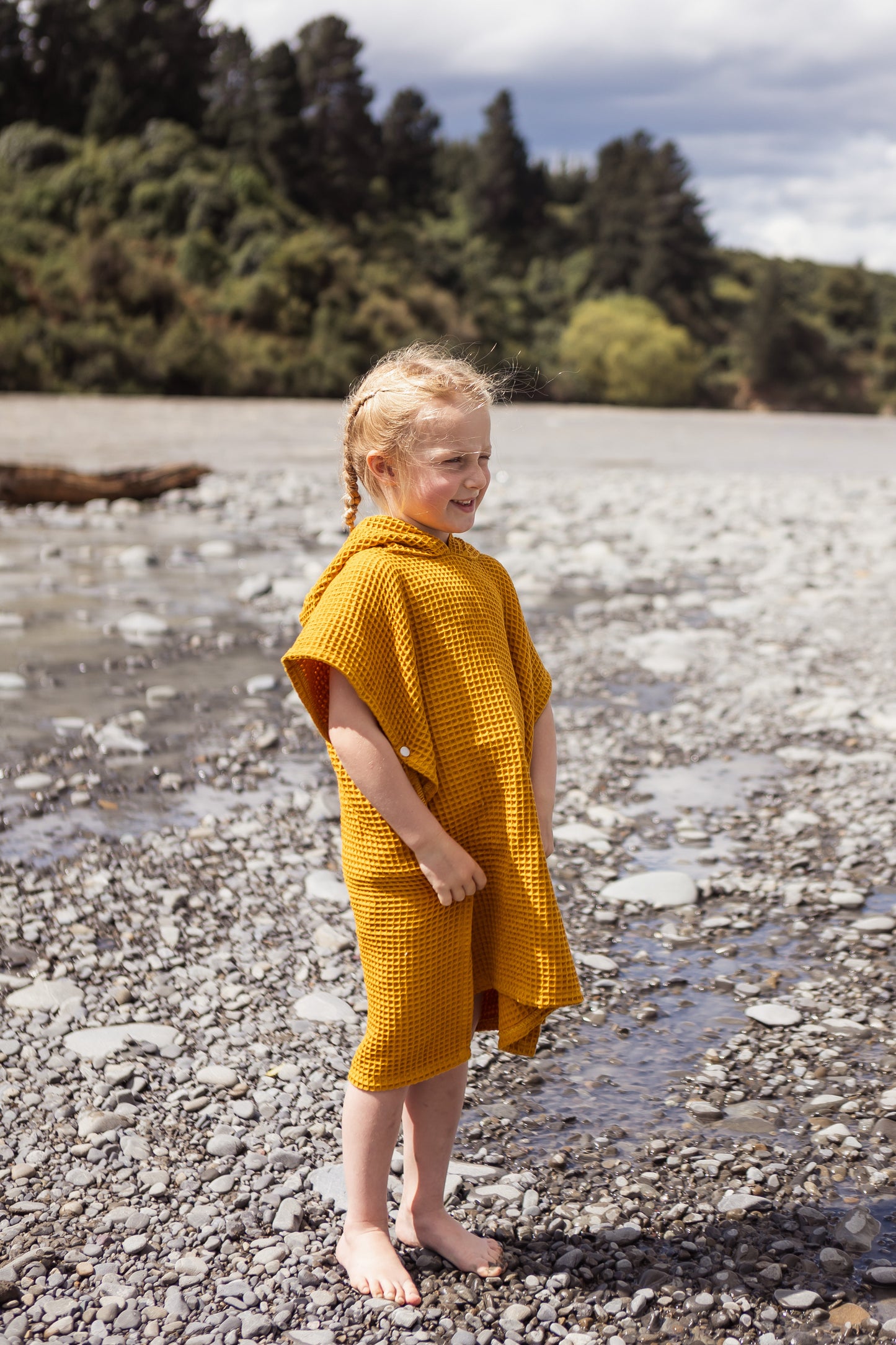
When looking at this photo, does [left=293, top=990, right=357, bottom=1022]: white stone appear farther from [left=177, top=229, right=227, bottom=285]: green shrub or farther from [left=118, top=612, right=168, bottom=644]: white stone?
[left=177, top=229, right=227, bottom=285]: green shrub

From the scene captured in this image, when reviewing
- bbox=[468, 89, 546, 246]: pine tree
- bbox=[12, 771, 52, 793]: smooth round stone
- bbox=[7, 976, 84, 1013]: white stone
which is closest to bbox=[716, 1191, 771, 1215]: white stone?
bbox=[7, 976, 84, 1013]: white stone

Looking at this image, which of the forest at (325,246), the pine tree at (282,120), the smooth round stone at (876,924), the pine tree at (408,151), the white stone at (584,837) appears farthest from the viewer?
the pine tree at (408,151)

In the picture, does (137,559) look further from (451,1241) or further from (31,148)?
(31,148)

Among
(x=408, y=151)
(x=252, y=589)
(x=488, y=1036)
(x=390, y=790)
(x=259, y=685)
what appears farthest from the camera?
(x=408, y=151)

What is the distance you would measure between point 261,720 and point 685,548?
563 cm

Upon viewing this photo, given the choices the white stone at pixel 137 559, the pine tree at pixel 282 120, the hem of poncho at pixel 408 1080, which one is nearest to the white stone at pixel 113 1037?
the hem of poncho at pixel 408 1080

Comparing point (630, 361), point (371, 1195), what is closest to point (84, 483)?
point (371, 1195)

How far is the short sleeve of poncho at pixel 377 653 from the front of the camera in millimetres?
2092

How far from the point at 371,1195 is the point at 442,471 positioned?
52.2 inches

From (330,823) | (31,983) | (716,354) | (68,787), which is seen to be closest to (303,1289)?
(31,983)

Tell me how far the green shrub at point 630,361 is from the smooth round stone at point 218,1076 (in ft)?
156

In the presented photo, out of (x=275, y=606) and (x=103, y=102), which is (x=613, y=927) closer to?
(x=275, y=606)

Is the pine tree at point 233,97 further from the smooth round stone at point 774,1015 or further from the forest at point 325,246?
the smooth round stone at point 774,1015

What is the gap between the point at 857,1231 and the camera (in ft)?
7.84
